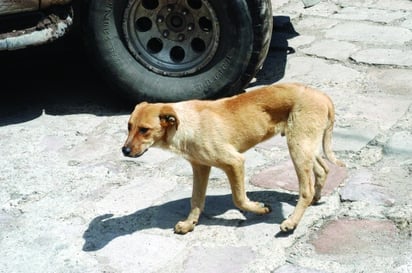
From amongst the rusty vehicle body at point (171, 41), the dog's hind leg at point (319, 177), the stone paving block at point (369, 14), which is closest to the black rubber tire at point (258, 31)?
→ the rusty vehicle body at point (171, 41)

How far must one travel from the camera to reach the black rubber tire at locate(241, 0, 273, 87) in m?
5.07

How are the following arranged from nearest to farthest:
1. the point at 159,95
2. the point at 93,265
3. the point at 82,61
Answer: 1. the point at 93,265
2. the point at 159,95
3. the point at 82,61

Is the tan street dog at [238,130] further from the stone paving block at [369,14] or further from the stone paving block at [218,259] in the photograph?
the stone paving block at [369,14]

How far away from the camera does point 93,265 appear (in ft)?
11.5

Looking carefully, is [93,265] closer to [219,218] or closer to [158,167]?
[219,218]

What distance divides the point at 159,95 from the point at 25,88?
1.31 metres

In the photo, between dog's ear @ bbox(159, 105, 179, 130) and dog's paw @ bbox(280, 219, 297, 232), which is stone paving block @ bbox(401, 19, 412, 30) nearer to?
dog's paw @ bbox(280, 219, 297, 232)

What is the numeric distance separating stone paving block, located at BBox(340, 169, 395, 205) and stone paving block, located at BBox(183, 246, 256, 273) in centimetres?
71

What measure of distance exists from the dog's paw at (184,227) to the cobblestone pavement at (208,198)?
0.03 metres

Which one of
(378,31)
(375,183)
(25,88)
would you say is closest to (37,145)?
(25,88)

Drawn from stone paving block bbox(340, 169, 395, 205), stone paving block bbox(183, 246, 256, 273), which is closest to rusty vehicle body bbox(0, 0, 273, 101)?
stone paving block bbox(340, 169, 395, 205)

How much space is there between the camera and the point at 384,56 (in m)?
6.09

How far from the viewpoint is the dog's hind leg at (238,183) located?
3.60 meters

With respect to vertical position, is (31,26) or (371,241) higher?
(31,26)
